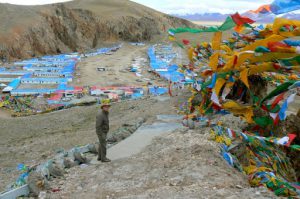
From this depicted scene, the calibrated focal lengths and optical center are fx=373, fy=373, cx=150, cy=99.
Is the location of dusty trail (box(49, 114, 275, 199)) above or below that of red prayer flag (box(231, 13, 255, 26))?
below

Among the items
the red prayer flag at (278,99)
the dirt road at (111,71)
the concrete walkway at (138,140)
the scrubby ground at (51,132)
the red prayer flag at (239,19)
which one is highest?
the red prayer flag at (239,19)

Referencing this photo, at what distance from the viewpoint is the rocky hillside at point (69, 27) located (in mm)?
55719

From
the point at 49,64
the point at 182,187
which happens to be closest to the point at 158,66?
the point at 49,64

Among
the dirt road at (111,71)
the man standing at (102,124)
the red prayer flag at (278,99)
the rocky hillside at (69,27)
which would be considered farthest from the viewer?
the rocky hillside at (69,27)

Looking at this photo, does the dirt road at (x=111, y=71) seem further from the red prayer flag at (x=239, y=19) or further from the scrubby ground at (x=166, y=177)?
the scrubby ground at (x=166, y=177)

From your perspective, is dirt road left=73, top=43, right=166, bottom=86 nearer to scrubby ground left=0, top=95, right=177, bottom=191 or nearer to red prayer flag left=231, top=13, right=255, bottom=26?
scrubby ground left=0, top=95, right=177, bottom=191

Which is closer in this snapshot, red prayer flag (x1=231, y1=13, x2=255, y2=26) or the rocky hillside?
red prayer flag (x1=231, y1=13, x2=255, y2=26)

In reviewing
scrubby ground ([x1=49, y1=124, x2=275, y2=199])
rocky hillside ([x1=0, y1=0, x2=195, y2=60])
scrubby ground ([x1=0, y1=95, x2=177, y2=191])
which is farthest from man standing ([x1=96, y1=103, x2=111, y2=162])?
rocky hillside ([x1=0, y1=0, x2=195, y2=60])

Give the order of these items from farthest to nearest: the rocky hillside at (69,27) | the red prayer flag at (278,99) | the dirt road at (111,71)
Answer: the rocky hillside at (69,27)
the dirt road at (111,71)
the red prayer flag at (278,99)

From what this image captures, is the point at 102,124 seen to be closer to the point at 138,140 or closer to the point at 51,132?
the point at 138,140

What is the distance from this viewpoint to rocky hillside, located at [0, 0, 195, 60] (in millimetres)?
55719

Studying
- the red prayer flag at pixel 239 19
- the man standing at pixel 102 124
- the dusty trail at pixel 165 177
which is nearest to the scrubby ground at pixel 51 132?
the man standing at pixel 102 124

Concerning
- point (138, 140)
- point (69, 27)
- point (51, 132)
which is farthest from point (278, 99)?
point (69, 27)

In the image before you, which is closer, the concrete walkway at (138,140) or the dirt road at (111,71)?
the concrete walkway at (138,140)
